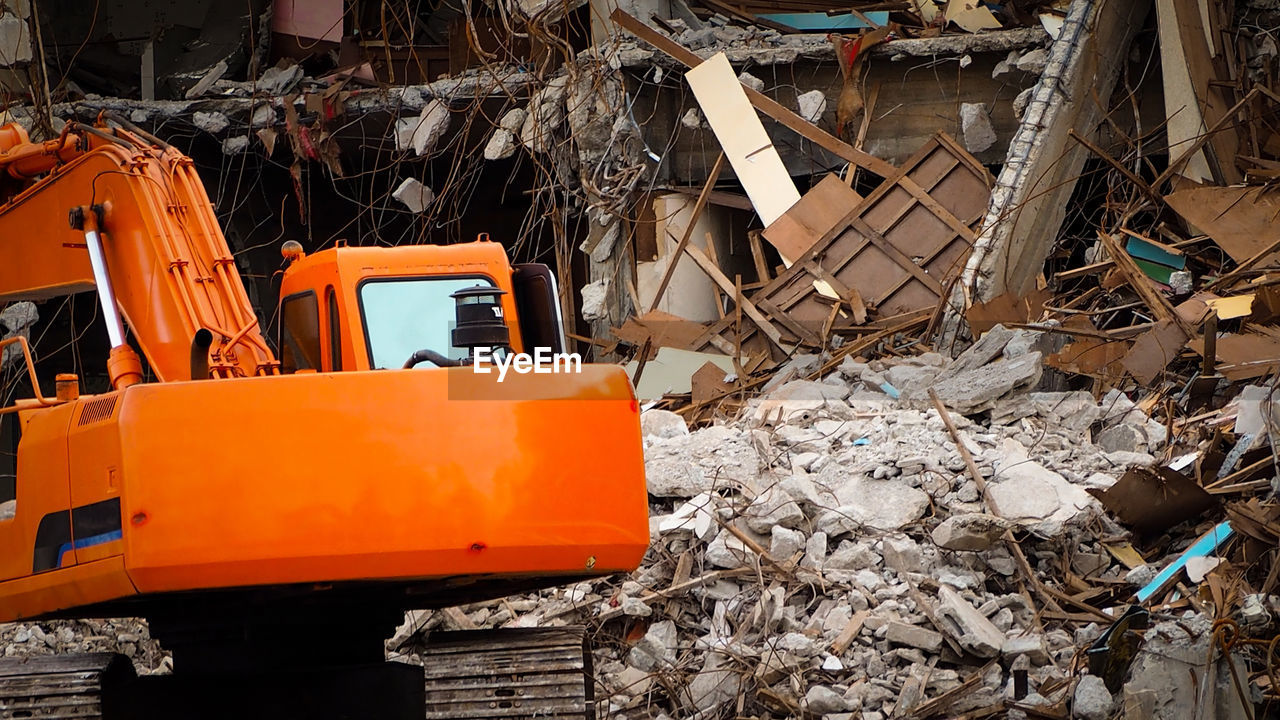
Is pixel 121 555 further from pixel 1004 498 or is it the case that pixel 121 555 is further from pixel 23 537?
pixel 1004 498

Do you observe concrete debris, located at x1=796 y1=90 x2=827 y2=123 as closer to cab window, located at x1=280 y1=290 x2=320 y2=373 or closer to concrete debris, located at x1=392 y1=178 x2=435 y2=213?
concrete debris, located at x1=392 y1=178 x2=435 y2=213

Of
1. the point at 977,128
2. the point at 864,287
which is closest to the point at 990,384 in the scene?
the point at 864,287

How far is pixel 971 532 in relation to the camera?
269 inches

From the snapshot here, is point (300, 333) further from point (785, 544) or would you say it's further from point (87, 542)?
point (785, 544)

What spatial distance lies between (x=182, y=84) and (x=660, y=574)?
30.3 ft

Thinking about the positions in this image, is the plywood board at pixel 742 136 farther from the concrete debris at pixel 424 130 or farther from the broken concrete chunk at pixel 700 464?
the broken concrete chunk at pixel 700 464

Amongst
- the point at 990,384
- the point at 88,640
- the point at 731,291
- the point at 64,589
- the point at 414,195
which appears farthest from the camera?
the point at 414,195

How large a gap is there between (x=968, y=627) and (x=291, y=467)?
10.9ft

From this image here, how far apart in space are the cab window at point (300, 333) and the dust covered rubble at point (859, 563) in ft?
6.82

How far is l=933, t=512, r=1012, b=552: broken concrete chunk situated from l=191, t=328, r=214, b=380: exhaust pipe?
3.61 meters

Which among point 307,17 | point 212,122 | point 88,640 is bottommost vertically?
point 88,640

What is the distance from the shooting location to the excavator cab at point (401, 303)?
534 centimetres

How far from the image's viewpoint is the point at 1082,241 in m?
11.0

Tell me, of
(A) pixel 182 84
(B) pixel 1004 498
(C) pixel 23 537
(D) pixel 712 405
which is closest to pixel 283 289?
(C) pixel 23 537
